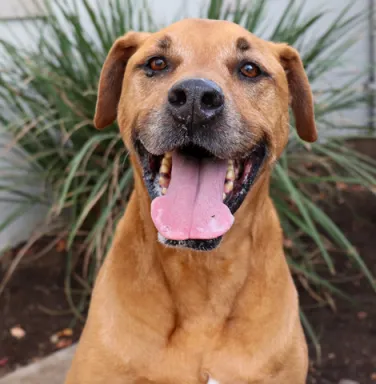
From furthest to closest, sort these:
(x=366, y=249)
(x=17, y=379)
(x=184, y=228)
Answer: (x=366, y=249), (x=17, y=379), (x=184, y=228)

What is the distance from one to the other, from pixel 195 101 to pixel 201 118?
8 cm

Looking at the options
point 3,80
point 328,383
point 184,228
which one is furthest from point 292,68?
point 3,80

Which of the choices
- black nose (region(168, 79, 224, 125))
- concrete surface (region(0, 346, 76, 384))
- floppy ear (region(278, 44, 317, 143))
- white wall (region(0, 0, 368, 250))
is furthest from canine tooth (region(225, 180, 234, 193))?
white wall (region(0, 0, 368, 250))

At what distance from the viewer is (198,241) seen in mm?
2305

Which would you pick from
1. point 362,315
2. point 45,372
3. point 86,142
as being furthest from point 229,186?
point 362,315

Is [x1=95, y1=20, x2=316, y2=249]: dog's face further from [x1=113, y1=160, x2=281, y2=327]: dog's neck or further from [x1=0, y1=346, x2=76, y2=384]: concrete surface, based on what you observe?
[x1=0, y1=346, x2=76, y2=384]: concrete surface

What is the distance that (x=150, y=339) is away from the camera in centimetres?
244

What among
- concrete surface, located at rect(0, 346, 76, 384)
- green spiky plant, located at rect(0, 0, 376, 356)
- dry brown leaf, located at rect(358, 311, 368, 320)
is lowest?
dry brown leaf, located at rect(358, 311, 368, 320)

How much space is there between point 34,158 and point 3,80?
532 mm

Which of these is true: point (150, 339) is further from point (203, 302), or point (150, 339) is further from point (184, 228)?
point (184, 228)

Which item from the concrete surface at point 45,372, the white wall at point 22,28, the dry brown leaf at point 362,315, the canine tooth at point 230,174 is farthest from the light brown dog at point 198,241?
the white wall at point 22,28

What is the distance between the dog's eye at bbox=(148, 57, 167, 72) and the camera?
254 centimetres

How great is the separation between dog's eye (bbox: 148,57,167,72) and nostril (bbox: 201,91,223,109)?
425 mm

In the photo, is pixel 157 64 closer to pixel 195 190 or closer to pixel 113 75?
pixel 113 75
